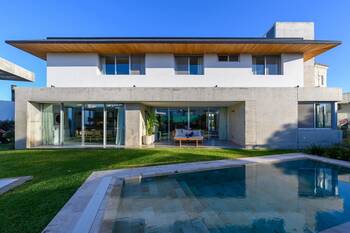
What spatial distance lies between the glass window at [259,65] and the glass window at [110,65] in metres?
10.3

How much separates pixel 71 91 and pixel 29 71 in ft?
42.8

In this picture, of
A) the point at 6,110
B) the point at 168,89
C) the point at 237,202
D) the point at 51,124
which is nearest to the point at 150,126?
the point at 168,89

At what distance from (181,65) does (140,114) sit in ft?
15.4

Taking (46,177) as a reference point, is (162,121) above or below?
above

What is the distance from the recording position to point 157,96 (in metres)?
14.0

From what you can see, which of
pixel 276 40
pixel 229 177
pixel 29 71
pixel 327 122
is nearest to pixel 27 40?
pixel 29 71

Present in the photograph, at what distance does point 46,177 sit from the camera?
23.8ft

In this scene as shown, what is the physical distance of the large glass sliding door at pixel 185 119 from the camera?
1850 cm

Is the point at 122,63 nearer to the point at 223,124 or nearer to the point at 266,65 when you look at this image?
the point at 223,124

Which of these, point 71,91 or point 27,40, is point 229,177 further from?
point 27,40

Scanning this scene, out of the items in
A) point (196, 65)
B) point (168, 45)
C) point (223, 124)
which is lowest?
point (223, 124)

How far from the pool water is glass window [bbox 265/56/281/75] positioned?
29.7 feet

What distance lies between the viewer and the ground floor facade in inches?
548

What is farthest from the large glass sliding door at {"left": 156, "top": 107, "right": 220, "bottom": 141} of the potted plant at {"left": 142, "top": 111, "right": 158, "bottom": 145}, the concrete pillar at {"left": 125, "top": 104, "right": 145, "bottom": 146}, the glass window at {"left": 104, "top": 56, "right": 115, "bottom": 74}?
the glass window at {"left": 104, "top": 56, "right": 115, "bottom": 74}
